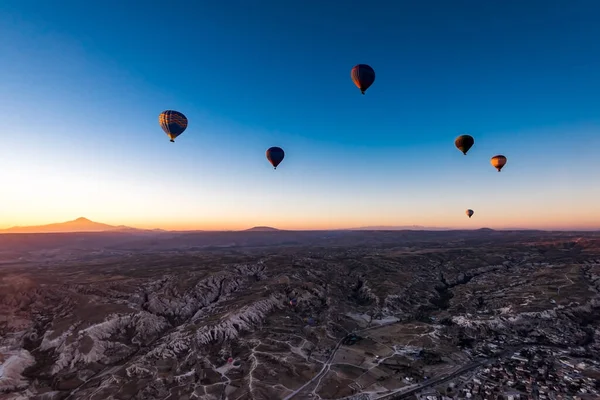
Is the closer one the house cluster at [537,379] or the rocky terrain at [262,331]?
the house cluster at [537,379]

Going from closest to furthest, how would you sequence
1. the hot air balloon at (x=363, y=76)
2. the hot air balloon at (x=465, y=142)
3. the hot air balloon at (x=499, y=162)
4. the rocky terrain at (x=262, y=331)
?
1. the rocky terrain at (x=262, y=331)
2. the hot air balloon at (x=363, y=76)
3. the hot air balloon at (x=465, y=142)
4. the hot air balloon at (x=499, y=162)

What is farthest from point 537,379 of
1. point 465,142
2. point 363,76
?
point 363,76

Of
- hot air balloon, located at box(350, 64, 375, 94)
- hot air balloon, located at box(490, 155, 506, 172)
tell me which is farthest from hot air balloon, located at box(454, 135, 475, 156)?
hot air balloon, located at box(350, 64, 375, 94)

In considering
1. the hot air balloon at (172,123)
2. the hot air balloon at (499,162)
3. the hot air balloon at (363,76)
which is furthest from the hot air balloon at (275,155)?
the hot air balloon at (499,162)

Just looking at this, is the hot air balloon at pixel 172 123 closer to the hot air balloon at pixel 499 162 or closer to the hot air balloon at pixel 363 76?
the hot air balloon at pixel 363 76

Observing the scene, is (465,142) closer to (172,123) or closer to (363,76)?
(363,76)

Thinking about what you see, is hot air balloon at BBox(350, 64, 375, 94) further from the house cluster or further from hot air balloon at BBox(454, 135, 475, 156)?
the house cluster
